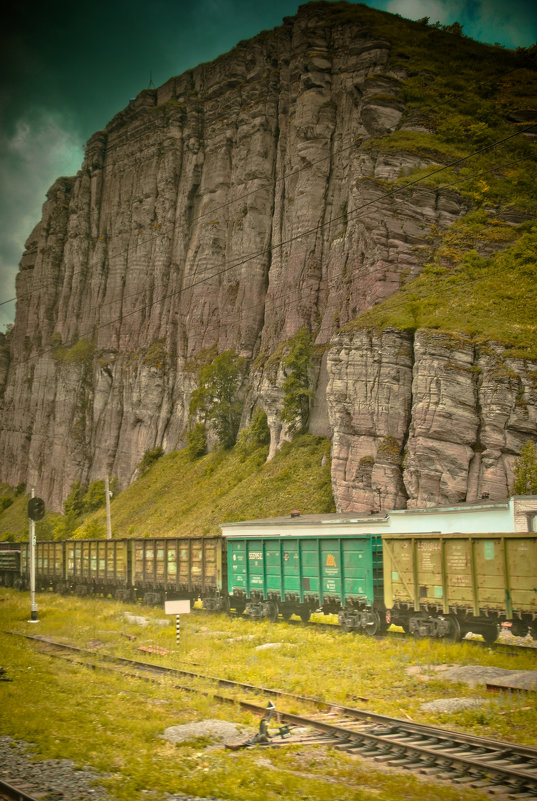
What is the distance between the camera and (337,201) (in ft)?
224

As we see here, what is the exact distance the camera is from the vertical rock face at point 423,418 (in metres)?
37.0

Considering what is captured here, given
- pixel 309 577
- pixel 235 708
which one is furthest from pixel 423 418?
pixel 235 708

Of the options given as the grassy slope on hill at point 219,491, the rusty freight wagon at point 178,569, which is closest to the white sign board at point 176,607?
the rusty freight wagon at point 178,569

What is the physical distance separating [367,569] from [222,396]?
164ft

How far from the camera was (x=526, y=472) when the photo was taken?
33.7 metres

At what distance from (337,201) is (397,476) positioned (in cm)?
3630

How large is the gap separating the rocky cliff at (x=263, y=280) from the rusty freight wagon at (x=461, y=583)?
1650cm

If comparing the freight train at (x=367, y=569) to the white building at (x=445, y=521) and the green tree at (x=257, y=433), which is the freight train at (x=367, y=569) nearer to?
the white building at (x=445, y=521)

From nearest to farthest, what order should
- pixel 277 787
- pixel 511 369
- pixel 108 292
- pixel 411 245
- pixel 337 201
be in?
pixel 277 787 < pixel 511 369 < pixel 411 245 < pixel 337 201 < pixel 108 292

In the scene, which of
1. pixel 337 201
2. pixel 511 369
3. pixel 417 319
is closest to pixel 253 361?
pixel 337 201

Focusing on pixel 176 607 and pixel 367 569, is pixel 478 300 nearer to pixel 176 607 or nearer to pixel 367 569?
pixel 367 569

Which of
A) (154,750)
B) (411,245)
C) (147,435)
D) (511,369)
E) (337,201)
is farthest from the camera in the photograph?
(147,435)

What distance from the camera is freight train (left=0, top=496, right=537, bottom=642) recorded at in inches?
747

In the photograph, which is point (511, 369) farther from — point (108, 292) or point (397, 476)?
point (108, 292)
